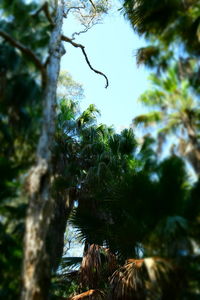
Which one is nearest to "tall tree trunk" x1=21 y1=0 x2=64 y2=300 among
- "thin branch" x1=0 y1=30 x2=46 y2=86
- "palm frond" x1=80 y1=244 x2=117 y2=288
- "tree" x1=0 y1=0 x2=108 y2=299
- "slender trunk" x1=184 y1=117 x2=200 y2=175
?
"tree" x1=0 y1=0 x2=108 y2=299

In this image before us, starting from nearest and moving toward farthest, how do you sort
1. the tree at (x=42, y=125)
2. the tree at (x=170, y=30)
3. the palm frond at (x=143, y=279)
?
the tree at (x=42, y=125) → the palm frond at (x=143, y=279) → the tree at (x=170, y=30)

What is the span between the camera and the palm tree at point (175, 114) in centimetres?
600

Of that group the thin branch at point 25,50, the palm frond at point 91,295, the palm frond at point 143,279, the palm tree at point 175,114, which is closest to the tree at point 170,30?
Result: the palm tree at point 175,114

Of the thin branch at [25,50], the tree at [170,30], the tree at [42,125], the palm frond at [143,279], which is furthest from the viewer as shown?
the tree at [170,30]

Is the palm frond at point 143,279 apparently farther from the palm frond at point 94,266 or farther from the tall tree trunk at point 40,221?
the tall tree trunk at point 40,221

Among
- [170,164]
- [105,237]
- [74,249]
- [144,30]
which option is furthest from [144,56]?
[74,249]

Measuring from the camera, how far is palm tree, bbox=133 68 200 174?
6004mm

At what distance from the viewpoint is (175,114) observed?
6316mm

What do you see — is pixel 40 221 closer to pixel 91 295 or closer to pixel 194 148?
pixel 194 148

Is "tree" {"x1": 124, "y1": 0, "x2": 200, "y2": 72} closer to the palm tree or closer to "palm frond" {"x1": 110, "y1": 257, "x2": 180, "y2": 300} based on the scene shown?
the palm tree

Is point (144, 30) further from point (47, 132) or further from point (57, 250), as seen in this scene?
point (57, 250)

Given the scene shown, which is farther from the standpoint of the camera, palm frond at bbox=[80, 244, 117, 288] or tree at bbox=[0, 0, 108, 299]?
palm frond at bbox=[80, 244, 117, 288]

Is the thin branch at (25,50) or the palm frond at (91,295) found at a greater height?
the thin branch at (25,50)

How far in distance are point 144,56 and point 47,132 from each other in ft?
10.7
